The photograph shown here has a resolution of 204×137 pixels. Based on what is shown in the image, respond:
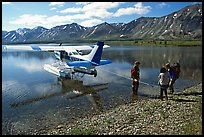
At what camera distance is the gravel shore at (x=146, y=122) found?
7.22m

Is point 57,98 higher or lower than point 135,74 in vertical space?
lower

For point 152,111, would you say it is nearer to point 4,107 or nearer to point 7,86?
point 4,107

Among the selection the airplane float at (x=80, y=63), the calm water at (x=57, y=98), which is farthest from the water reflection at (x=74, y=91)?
the airplane float at (x=80, y=63)

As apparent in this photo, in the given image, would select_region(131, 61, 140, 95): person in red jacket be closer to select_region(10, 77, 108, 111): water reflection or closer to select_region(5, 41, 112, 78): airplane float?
select_region(10, 77, 108, 111): water reflection

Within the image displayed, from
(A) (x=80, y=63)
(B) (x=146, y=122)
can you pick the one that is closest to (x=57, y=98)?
(A) (x=80, y=63)

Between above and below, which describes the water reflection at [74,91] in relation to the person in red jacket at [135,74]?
below

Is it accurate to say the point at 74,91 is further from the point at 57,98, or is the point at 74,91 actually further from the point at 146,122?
the point at 146,122

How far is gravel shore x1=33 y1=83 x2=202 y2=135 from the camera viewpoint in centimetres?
722

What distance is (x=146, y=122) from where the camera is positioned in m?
8.05

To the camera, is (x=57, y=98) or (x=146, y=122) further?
(x=57, y=98)

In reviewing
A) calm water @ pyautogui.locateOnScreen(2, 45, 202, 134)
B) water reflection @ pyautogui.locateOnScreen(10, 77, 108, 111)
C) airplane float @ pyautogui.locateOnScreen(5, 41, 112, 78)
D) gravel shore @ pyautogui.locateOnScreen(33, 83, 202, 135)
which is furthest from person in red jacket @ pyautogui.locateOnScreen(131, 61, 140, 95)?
airplane float @ pyautogui.locateOnScreen(5, 41, 112, 78)

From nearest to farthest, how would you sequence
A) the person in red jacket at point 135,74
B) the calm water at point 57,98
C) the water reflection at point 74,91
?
the calm water at point 57,98 < the water reflection at point 74,91 < the person in red jacket at point 135,74

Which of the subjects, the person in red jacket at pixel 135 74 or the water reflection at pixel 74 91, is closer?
the water reflection at pixel 74 91

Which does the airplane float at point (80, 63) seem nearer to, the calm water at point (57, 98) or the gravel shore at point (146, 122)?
the calm water at point (57, 98)
